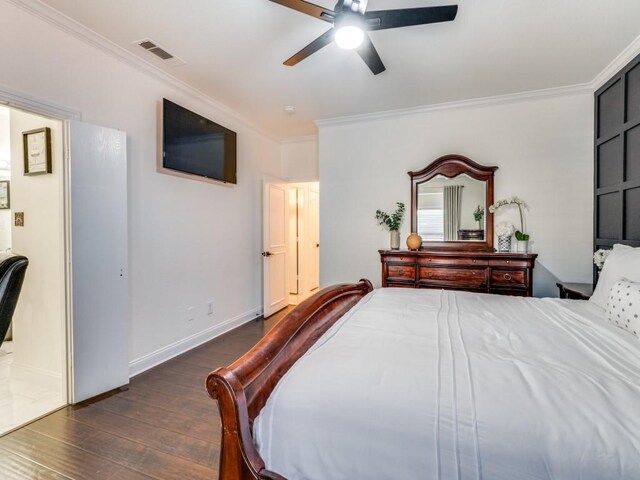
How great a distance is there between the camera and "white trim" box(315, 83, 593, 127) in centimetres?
334

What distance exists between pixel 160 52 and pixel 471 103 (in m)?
3.26

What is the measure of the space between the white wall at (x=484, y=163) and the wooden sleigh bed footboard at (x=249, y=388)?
285 centimetres

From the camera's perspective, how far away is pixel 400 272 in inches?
143

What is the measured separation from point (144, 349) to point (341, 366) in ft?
8.16

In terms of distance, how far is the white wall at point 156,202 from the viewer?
2145 mm

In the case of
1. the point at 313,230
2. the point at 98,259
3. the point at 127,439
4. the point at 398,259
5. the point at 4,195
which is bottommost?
the point at 127,439

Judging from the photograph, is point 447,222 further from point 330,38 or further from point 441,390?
point 441,390

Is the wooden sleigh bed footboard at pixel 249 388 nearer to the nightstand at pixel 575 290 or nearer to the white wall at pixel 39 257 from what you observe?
the white wall at pixel 39 257

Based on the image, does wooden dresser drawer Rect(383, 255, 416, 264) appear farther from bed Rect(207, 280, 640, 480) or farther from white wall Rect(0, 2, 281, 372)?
bed Rect(207, 280, 640, 480)

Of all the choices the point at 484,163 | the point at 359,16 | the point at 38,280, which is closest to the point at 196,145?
the point at 38,280

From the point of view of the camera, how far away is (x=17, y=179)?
2588 mm

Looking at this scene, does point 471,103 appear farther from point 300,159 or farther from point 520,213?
point 300,159

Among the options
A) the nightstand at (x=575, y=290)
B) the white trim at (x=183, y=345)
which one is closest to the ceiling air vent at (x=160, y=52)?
the white trim at (x=183, y=345)

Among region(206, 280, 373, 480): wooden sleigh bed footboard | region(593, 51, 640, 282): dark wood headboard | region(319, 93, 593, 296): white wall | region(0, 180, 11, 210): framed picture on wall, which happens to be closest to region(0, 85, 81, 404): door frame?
region(206, 280, 373, 480): wooden sleigh bed footboard
